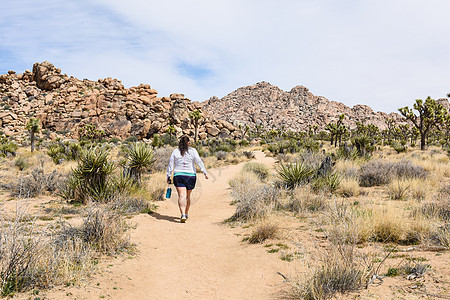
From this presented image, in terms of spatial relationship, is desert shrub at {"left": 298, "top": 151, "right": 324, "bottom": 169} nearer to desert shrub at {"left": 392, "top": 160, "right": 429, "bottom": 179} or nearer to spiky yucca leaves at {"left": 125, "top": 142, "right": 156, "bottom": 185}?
desert shrub at {"left": 392, "top": 160, "right": 429, "bottom": 179}

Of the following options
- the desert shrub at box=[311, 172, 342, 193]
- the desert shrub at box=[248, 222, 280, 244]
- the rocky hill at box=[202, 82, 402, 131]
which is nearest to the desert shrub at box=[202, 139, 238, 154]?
the desert shrub at box=[311, 172, 342, 193]

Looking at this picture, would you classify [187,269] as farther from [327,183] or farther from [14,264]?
[327,183]

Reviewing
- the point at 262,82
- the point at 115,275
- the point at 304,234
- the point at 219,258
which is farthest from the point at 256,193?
the point at 262,82

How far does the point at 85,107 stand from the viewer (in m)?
59.6

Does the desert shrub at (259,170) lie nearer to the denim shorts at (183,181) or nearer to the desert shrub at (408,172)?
the desert shrub at (408,172)

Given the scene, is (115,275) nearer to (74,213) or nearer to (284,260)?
(284,260)

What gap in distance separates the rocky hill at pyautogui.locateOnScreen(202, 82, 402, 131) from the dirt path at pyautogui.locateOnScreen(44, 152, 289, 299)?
9748cm

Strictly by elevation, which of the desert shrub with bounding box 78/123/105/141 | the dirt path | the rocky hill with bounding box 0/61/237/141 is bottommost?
the dirt path

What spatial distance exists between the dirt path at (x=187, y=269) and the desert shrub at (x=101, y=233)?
0.33 metres

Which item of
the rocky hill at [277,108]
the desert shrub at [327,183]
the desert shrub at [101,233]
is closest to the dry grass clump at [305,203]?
the desert shrub at [327,183]

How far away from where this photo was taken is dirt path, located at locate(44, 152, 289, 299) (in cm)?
384

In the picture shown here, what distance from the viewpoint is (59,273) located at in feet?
11.5

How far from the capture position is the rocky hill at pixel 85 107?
55.3 metres

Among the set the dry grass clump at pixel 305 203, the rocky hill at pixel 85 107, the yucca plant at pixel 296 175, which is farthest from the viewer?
the rocky hill at pixel 85 107
